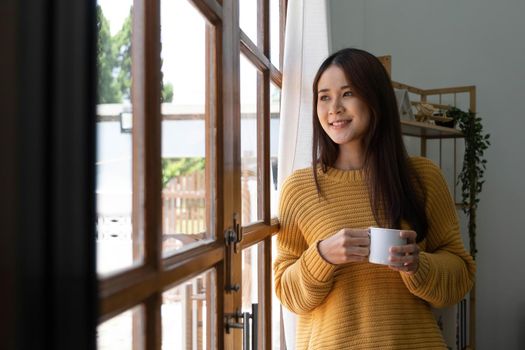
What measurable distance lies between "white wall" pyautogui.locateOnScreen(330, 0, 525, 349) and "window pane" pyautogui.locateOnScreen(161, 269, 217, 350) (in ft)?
7.77

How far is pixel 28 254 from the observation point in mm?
263

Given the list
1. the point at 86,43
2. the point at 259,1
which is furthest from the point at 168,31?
the point at 259,1

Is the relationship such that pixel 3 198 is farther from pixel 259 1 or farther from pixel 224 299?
pixel 259 1

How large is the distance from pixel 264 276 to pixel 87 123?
1.10m

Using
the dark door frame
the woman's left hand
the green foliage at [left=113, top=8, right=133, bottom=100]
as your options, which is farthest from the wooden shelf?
the dark door frame

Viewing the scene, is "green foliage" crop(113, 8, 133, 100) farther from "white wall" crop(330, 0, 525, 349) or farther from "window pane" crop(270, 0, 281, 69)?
"white wall" crop(330, 0, 525, 349)

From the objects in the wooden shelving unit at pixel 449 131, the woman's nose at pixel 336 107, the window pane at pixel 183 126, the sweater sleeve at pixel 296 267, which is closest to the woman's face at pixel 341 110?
the woman's nose at pixel 336 107

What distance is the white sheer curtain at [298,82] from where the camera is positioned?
1455 millimetres

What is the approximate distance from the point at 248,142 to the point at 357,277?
40 centimetres

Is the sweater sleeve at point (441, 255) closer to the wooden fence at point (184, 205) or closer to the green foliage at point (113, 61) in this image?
the wooden fence at point (184, 205)

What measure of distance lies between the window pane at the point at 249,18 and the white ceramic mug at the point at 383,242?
1.77 feet

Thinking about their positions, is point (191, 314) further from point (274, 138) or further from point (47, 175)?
point (274, 138)

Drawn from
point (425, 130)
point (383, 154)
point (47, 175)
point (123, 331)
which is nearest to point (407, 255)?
point (383, 154)

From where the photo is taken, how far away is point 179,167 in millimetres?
697
